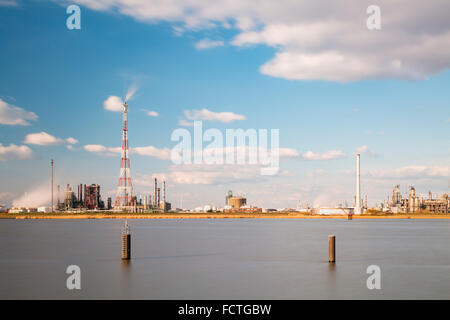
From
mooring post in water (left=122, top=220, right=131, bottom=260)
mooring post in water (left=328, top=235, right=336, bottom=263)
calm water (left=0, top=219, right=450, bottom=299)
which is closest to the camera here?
calm water (left=0, top=219, right=450, bottom=299)

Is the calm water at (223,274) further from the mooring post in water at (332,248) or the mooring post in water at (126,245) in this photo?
the mooring post in water at (332,248)

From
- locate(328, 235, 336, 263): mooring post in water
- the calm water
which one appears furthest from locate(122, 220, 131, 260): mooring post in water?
locate(328, 235, 336, 263): mooring post in water

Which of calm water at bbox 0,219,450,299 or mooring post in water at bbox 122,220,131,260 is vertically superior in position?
mooring post in water at bbox 122,220,131,260

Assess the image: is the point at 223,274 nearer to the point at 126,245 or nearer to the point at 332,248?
the point at 126,245

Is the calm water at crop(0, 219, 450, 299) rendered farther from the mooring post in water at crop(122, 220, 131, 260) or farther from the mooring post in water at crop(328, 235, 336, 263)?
the mooring post in water at crop(328, 235, 336, 263)

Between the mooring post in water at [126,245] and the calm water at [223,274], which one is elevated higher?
→ the mooring post in water at [126,245]

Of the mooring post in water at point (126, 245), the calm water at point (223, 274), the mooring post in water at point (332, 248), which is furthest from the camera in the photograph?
the mooring post in water at point (126, 245)

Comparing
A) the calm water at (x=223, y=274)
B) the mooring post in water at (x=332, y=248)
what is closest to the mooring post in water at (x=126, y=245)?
the calm water at (x=223, y=274)

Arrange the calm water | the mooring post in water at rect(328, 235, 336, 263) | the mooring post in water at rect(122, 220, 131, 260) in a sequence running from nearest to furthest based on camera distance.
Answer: the calm water
the mooring post in water at rect(328, 235, 336, 263)
the mooring post in water at rect(122, 220, 131, 260)

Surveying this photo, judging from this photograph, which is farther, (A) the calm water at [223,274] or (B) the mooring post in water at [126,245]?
(B) the mooring post in water at [126,245]

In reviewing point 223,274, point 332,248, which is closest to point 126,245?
point 223,274

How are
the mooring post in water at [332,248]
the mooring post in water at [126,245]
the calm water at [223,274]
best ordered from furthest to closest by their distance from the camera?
1. the mooring post in water at [126,245]
2. the mooring post in water at [332,248]
3. the calm water at [223,274]
